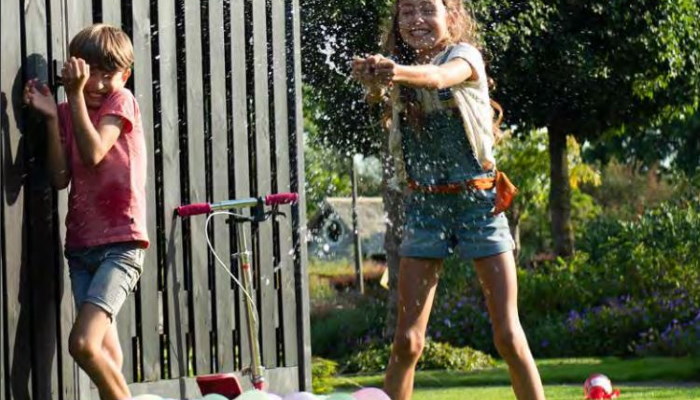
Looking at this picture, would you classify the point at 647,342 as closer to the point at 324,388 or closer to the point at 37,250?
the point at 324,388

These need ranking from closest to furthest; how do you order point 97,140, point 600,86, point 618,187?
point 97,140
point 600,86
point 618,187

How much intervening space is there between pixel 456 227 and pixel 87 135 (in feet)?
4.48

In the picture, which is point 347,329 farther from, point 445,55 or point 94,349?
point 94,349

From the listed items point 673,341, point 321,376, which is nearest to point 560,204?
point 673,341

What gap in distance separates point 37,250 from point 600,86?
13.5 meters

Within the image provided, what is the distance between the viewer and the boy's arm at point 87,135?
4789 mm

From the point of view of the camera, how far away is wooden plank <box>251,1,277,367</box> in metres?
6.80

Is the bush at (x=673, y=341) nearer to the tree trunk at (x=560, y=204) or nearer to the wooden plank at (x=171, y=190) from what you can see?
the tree trunk at (x=560, y=204)

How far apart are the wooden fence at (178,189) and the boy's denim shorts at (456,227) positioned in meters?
1.30

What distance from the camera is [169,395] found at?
6.21 meters

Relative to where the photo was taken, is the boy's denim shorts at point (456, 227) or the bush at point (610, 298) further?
the bush at point (610, 298)

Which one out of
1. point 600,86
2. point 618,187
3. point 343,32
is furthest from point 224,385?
point 618,187

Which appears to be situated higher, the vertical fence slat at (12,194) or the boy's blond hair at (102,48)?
the boy's blond hair at (102,48)

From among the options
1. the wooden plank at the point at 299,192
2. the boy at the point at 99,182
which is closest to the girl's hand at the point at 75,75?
the boy at the point at 99,182
